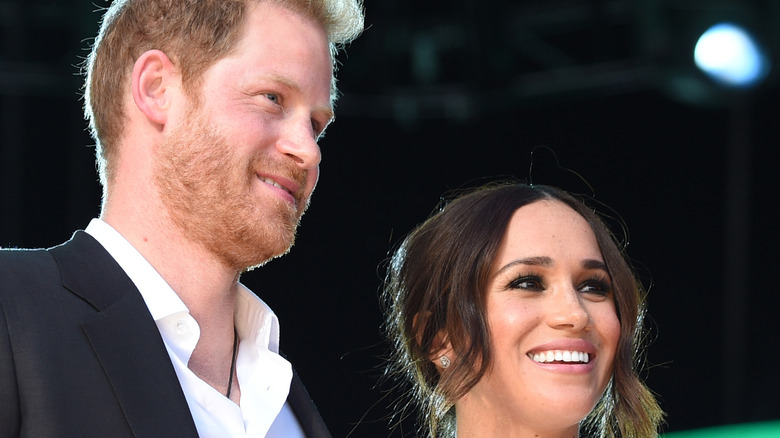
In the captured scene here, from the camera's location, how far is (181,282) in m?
1.92

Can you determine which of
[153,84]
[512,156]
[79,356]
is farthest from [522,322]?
[512,156]

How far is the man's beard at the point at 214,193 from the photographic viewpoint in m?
1.91

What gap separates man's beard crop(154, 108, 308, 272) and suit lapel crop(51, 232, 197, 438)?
0.18 metres

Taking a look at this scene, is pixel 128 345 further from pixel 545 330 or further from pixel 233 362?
pixel 545 330

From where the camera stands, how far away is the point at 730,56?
16.0ft

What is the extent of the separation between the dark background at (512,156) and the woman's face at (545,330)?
2.62 metres

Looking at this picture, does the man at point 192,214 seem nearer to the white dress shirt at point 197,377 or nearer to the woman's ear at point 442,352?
the white dress shirt at point 197,377

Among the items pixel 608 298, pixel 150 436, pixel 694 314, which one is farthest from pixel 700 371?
pixel 150 436

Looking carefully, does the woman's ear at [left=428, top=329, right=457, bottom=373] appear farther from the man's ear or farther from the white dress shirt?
the man's ear

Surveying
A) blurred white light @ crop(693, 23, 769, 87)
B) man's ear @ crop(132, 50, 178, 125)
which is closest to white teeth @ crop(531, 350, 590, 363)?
man's ear @ crop(132, 50, 178, 125)

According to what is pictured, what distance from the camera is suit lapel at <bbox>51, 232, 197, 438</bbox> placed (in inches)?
63.9

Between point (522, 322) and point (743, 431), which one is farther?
point (743, 431)

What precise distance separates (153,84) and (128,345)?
0.56 m

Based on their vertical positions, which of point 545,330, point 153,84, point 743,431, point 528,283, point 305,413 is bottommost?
point 743,431
